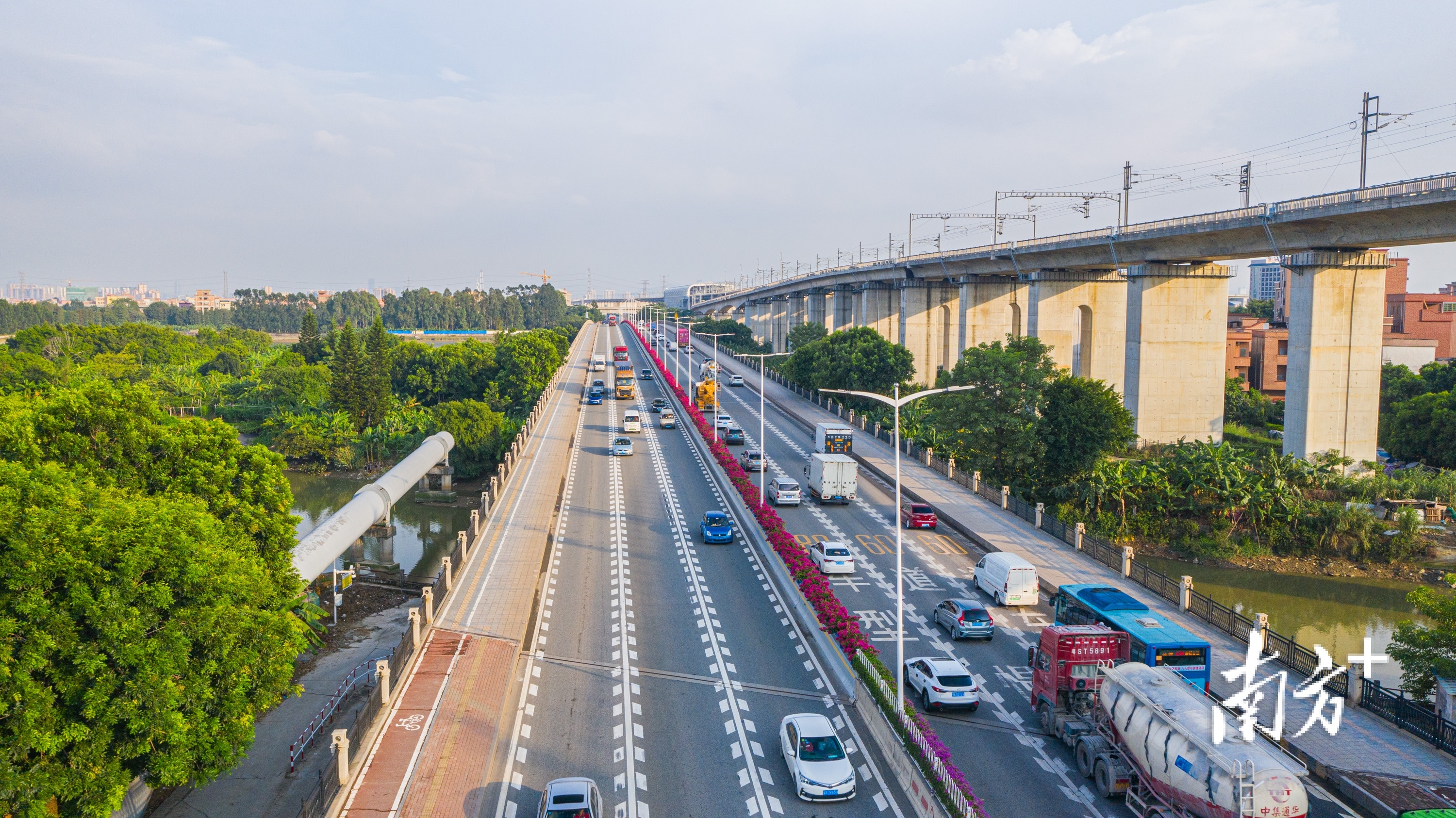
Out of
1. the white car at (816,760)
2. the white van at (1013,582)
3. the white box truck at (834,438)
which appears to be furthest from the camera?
the white box truck at (834,438)

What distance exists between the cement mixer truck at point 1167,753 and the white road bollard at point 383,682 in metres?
17.8

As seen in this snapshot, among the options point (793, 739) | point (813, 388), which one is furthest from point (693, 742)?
point (813, 388)

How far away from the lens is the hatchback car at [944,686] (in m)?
25.4

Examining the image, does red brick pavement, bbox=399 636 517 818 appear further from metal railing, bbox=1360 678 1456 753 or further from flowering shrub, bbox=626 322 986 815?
metal railing, bbox=1360 678 1456 753

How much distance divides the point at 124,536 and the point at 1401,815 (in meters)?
26.6

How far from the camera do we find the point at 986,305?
105 metres

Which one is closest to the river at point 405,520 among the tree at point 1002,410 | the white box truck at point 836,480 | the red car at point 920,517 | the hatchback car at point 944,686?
the white box truck at point 836,480

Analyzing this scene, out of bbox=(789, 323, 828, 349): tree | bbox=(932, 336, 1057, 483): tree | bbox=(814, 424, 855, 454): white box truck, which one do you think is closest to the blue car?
bbox=(814, 424, 855, 454): white box truck

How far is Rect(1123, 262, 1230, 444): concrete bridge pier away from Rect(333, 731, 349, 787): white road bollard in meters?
60.8

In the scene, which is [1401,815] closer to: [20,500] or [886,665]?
[886,665]

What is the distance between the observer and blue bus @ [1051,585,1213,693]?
79.7 feet

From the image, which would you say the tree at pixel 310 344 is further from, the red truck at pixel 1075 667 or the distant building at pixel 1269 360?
the red truck at pixel 1075 667

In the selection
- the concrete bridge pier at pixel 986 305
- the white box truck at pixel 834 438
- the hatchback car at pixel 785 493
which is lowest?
the hatchback car at pixel 785 493

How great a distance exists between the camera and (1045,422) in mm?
56688
